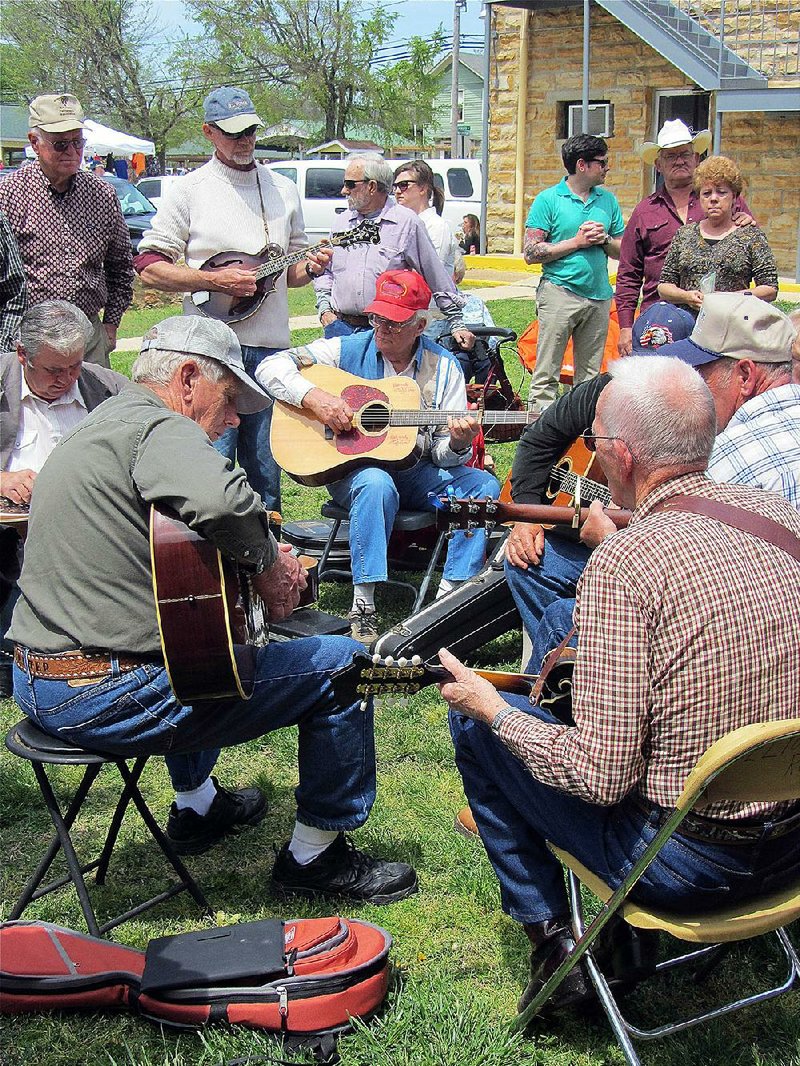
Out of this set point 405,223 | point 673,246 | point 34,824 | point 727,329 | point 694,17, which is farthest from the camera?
point 694,17

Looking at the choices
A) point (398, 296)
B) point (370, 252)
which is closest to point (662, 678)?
point (398, 296)

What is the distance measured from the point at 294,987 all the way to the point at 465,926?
2.19 feet

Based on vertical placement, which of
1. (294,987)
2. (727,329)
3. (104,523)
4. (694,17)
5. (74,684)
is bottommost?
(294,987)

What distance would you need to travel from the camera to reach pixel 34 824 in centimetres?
367

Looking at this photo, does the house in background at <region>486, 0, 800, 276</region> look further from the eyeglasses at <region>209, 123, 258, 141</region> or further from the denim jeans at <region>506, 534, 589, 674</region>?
the denim jeans at <region>506, 534, 589, 674</region>

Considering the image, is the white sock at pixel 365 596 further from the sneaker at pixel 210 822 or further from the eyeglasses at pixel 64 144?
the eyeglasses at pixel 64 144

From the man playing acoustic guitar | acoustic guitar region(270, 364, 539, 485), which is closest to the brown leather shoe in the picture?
the man playing acoustic guitar

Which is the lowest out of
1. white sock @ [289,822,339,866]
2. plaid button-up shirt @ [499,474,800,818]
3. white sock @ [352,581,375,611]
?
white sock @ [289,822,339,866]

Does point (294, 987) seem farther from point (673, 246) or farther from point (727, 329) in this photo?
point (673, 246)

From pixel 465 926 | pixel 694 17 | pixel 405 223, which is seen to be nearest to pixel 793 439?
pixel 465 926

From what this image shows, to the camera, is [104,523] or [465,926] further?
[465,926]

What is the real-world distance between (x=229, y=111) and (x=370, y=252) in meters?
1.03

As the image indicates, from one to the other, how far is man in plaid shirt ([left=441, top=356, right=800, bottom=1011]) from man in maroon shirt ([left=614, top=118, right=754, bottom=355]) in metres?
4.42

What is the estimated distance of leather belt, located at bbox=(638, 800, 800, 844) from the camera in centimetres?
227
